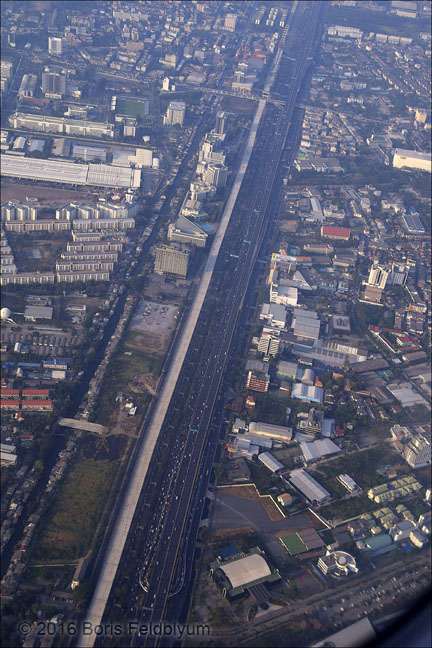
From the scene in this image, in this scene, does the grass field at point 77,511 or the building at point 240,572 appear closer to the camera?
the building at point 240,572

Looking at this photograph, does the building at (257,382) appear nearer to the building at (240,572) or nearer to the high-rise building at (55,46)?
the building at (240,572)

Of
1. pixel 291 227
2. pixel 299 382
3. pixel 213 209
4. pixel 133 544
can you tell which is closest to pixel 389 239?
pixel 291 227

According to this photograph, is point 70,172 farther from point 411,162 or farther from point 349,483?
point 349,483

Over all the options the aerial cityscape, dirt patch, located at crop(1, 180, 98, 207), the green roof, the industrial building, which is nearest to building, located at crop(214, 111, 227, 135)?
the aerial cityscape

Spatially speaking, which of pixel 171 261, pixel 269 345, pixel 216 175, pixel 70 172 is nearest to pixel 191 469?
pixel 269 345

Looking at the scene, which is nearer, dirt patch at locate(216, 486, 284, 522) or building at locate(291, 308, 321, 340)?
dirt patch at locate(216, 486, 284, 522)

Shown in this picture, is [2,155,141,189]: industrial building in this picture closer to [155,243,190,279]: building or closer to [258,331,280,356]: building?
[155,243,190,279]: building

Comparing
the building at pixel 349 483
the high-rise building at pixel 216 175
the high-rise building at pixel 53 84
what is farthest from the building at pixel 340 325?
the high-rise building at pixel 53 84

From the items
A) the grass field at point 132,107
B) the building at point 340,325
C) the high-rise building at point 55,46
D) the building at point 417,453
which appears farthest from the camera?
the high-rise building at point 55,46

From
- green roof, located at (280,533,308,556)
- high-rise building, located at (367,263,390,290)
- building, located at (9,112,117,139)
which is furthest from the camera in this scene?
building, located at (9,112,117,139)
